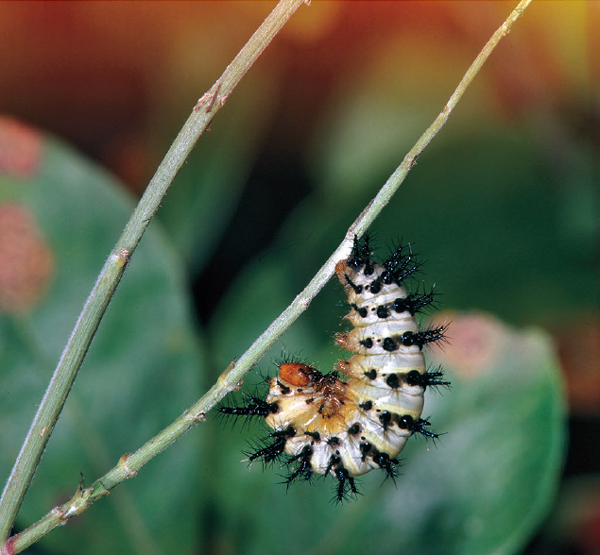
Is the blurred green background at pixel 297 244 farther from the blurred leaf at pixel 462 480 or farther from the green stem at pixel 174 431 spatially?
the green stem at pixel 174 431

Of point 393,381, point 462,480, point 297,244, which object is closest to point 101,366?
point 297,244

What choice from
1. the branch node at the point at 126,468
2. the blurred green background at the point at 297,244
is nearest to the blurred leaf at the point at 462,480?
the blurred green background at the point at 297,244

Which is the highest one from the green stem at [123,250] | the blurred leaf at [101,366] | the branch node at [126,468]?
the blurred leaf at [101,366]

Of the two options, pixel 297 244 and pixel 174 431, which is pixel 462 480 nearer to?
pixel 297 244

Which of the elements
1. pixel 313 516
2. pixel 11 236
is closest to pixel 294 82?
pixel 11 236

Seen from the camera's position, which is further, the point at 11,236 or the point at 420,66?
the point at 420,66

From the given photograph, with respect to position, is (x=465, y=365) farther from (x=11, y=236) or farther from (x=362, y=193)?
(x=11, y=236)

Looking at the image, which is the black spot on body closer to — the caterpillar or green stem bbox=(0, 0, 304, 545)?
the caterpillar
